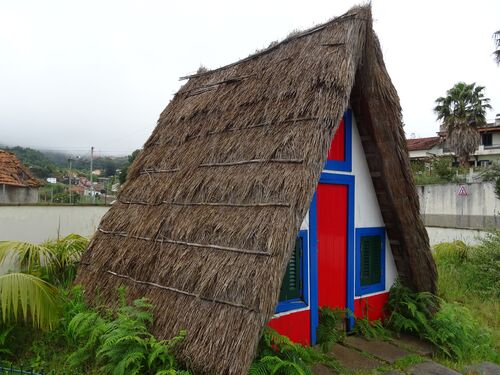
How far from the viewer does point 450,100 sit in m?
27.3

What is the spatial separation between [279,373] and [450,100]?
27623 mm

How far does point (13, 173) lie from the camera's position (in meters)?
15.8

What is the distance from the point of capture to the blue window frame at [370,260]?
6.11 m

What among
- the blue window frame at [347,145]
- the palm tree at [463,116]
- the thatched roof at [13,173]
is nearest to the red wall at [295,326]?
the blue window frame at [347,145]

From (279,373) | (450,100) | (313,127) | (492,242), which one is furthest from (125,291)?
(450,100)

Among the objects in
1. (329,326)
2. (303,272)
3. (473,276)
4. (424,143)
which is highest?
(424,143)

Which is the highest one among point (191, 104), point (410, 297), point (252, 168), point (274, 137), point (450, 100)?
point (450, 100)

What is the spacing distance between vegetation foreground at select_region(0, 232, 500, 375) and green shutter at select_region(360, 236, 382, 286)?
42cm

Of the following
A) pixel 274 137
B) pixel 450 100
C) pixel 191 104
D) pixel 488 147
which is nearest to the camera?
pixel 274 137

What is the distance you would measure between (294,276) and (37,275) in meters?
4.14

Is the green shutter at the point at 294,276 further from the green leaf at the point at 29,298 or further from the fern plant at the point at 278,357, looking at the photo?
the green leaf at the point at 29,298

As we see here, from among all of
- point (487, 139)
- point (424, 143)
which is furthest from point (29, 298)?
point (424, 143)

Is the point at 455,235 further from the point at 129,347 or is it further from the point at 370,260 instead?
the point at 129,347

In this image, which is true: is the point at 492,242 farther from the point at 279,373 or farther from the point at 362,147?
the point at 279,373
